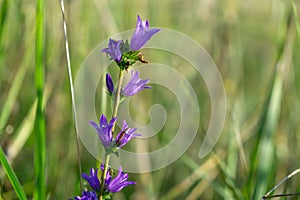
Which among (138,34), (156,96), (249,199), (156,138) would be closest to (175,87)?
(156,138)

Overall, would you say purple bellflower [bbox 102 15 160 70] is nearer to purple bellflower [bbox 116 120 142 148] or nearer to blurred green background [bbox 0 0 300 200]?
purple bellflower [bbox 116 120 142 148]

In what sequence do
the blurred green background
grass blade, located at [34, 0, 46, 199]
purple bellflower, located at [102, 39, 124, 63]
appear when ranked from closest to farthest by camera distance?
purple bellflower, located at [102, 39, 124, 63], grass blade, located at [34, 0, 46, 199], the blurred green background

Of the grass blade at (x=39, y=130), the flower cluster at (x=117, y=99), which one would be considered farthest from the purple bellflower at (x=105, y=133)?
the grass blade at (x=39, y=130)

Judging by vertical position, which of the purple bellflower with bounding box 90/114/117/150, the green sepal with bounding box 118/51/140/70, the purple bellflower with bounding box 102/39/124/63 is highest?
the purple bellflower with bounding box 102/39/124/63

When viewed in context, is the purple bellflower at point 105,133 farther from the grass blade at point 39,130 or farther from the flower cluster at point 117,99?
the grass blade at point 39,130

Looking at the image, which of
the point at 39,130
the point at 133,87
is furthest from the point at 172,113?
the point at 133,87

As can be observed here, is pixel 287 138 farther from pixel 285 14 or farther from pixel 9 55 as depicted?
pixel 9 55

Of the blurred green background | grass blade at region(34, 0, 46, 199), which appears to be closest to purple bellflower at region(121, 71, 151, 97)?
grass blade at region(34, 0, 46, 199)

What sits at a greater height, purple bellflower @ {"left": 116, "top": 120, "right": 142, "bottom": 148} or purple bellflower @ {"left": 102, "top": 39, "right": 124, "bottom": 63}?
purple bellflower @ {"left": 102, "top": 39, "right": 124, "bottom": 63}

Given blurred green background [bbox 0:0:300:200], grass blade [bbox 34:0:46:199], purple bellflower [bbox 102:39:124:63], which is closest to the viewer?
purple bellflower [bbox 102:39:124:63]
